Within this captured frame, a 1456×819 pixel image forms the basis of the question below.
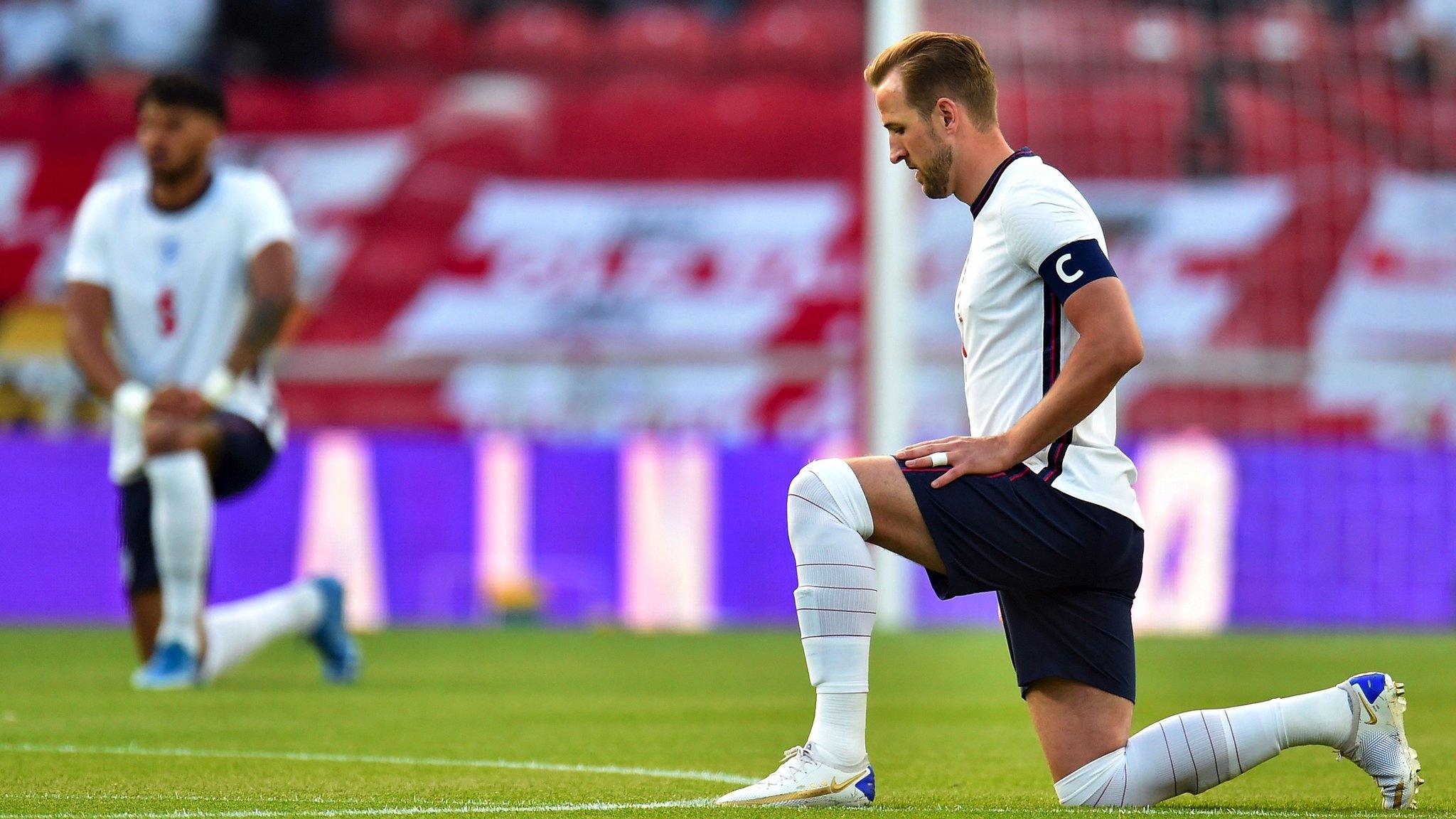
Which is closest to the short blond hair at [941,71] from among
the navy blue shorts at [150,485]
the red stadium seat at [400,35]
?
the navy blue shorts at [150,485]

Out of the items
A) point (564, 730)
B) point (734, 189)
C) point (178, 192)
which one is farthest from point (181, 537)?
point (734, 189)

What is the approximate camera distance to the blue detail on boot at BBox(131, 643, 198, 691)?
623cm

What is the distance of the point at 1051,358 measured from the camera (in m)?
3.49

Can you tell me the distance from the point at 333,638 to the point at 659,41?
15.3m

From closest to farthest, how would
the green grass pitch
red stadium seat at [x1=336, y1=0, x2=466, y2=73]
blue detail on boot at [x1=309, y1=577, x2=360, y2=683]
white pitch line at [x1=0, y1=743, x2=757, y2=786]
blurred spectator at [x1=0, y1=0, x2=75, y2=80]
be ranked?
the green grass pitch, white pitch line at [x1=0, y1=743, x2=757, y2=786], blue detail on boot at [x1=309, y1=577, x2=360, y2=683], blurred spectator at [x1=0, y1=0, x2=75, y2=80], red stadium seat at [x1=336, y1=0, x2=466, y2=73]

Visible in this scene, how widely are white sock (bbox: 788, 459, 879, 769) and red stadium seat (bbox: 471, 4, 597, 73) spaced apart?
1841 centimetres

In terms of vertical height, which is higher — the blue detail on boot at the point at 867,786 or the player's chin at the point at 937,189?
the player's chin at the point at 937,189

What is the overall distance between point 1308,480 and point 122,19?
13593mm

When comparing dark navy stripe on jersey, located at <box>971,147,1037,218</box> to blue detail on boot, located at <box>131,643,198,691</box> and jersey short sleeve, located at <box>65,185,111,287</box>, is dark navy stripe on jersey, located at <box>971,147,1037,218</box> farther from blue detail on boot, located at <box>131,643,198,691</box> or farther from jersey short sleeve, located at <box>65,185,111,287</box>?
jersey short sleeve, located at <box>65,185,111,287</box>

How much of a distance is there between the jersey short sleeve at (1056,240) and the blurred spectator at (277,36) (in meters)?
18.7

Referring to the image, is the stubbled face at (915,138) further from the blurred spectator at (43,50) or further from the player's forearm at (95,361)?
the blurred spectator at (43,50)

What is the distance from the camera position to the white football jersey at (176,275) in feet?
21.4

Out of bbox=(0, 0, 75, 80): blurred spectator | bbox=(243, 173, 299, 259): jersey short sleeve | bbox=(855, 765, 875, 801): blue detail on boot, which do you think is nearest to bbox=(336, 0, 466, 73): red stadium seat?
bbox=(0, 0, 75, 80): blurred spectator

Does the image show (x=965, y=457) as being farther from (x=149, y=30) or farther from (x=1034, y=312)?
(x=149, y=30)
